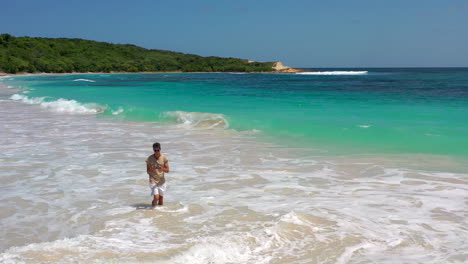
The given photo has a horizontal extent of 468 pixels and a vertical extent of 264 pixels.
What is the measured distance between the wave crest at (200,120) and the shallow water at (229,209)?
20.4 feet

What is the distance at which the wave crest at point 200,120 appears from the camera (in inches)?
789

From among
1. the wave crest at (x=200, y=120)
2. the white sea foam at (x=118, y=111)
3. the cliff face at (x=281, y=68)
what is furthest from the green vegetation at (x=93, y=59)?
the wave crest at (x=200, y=120)

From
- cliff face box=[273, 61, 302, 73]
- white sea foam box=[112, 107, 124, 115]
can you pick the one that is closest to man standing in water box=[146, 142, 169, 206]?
white sea foam box=[112, 107, 124, 115]

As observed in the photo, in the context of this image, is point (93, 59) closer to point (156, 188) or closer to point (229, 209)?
point (156, 188)

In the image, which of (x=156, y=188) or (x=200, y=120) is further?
(x=200, y=120)

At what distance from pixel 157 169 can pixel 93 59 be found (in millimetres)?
155638

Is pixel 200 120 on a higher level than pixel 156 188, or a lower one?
lower

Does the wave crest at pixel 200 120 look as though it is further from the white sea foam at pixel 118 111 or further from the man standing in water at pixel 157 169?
the man standing in water at pixel 157 169

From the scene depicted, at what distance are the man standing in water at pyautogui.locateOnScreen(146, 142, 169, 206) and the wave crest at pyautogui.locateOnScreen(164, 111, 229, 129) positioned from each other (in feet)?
38.8

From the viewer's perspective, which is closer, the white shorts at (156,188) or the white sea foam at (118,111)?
the white shorts at (156,188)

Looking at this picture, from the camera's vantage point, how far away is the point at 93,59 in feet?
→ 506

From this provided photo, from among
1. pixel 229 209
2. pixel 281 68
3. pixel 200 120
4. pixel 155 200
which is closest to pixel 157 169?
pixel 155 200

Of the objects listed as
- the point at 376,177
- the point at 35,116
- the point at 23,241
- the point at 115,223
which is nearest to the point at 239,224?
the point at 115,223

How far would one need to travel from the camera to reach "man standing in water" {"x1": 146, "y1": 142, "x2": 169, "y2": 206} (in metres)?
7.47
